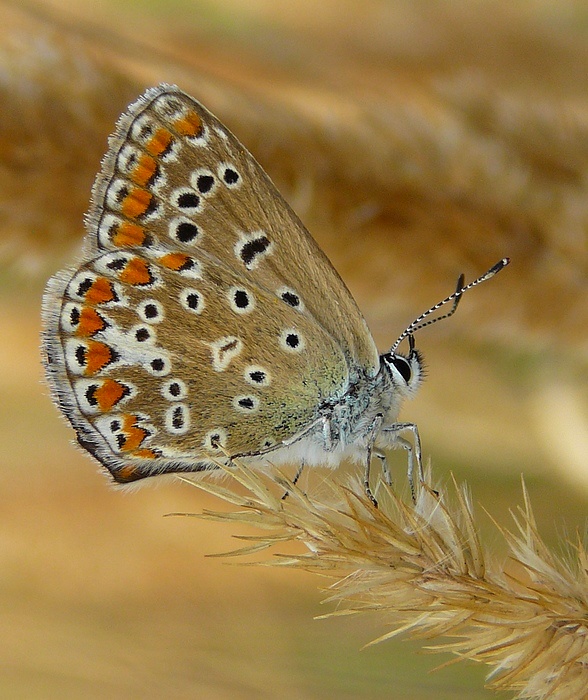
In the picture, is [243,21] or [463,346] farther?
[463,346]

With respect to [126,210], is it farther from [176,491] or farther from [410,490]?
[176,491]

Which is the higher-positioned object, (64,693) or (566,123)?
(566,123)

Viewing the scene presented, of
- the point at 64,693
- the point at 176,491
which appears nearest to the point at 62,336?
the point at 64,693

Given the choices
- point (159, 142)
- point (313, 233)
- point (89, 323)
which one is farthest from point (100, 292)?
point (313, 233)

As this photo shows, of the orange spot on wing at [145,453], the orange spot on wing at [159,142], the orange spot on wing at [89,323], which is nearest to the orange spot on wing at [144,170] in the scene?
the orange spot on wing at [159,142]

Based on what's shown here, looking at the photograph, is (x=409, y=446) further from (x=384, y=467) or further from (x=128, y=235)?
(x=128, y=235)

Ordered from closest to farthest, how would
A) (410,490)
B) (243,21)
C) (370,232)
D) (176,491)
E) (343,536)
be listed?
(343,536) < (410,490) < (370,232) < (243,21) < (176,491)

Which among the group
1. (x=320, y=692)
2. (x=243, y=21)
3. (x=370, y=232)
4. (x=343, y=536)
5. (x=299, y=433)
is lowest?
(x=320, y=692)

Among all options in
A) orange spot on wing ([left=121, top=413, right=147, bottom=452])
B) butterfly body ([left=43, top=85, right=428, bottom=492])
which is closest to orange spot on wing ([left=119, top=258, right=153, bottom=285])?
butterfly body ([left=43, top=85, right=428, bottom=492])
